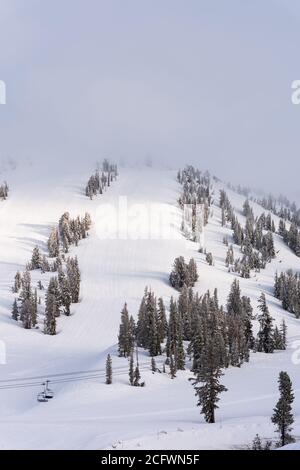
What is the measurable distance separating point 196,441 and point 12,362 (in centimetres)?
5722

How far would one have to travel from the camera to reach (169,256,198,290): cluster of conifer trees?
153875 mm

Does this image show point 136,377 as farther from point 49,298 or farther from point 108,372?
point 49,298

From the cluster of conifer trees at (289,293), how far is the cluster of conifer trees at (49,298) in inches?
2462

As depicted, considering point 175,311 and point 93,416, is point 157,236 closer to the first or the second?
point 175,311

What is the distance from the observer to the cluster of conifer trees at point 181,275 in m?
154

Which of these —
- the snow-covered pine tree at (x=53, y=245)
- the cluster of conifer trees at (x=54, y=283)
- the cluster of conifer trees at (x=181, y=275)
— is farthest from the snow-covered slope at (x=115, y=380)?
the snow-covered pine tree at (x=53, y=245)

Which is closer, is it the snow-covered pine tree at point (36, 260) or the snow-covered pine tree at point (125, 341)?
the snow-covered pine tree at point (125, 341)

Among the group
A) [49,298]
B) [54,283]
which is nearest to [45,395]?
[49,298]

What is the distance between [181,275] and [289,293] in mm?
33014

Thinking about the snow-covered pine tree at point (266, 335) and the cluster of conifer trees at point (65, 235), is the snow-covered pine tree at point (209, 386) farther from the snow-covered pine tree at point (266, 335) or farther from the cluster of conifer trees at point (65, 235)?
the cluster of conifer trees at point (65, 235)

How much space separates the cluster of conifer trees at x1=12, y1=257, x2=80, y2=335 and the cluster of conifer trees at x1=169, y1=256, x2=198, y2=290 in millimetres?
29425

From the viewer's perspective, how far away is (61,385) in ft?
263

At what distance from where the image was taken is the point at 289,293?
156 m

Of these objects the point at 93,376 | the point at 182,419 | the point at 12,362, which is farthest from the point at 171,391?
the point at 12,362
